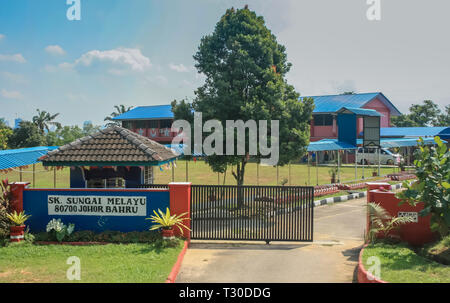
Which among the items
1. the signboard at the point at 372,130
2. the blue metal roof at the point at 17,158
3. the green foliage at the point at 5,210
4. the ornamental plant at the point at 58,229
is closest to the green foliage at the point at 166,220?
the ornamental plant at the point at 58,229

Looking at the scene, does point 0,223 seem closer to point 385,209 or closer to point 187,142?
point 187,142

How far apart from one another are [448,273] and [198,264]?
17.1ft

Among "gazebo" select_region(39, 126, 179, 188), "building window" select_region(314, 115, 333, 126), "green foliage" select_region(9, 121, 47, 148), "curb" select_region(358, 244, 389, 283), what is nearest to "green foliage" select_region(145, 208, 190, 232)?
"gazebo" select_region(39, 126, 179, 188)

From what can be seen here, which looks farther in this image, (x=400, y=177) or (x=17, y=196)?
(x=400, y=177)

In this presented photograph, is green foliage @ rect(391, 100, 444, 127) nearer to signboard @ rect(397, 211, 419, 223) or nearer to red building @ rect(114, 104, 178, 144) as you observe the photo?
red building @ rect(114, 104, 178, 144)

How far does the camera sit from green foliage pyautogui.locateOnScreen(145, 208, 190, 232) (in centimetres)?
996

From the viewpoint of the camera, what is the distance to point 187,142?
49.1 ft

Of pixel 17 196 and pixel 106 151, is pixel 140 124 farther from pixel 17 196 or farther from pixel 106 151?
pixel 17 196

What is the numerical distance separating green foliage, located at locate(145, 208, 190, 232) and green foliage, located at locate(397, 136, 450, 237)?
221 inches

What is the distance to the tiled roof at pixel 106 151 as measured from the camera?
11.3 metres

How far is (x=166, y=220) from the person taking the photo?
32.6ft

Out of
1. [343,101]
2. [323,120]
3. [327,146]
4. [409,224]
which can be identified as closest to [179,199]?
[409,224]

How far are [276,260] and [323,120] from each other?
3599 centimetres
